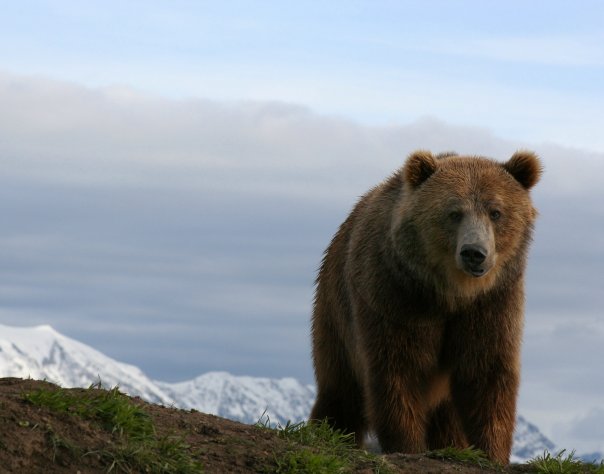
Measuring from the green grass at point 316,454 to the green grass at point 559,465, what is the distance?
4.16 ft

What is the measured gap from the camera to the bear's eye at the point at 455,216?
9.23 m

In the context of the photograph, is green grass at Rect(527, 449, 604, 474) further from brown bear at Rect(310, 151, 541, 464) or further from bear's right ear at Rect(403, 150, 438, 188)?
bear's right ear at Rect(403, 150, 438, 188)

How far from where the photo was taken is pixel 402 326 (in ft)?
31.1

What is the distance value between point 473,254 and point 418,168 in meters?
1.07

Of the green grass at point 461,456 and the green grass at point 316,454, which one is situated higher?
the green grass at point 316,454

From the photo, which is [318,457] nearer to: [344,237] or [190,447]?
[190,447]

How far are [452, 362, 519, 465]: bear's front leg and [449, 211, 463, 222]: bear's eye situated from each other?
1.21m

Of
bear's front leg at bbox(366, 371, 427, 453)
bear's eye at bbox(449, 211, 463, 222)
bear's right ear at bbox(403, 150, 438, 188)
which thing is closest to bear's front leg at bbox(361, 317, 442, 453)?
bear's front leg at bbox(366, 371, 427, 453)


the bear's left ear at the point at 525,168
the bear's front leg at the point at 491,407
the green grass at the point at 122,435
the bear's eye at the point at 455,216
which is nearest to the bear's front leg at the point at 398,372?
the bear's front leg at the point at 491,407

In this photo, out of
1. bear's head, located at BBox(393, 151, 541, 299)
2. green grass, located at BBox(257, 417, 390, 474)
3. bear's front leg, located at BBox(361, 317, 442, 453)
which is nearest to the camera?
green grass, located at BBox(257, 417, 390, 474)

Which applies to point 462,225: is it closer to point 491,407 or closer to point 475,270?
point 475,270

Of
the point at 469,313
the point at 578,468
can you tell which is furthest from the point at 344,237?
the point at 578,468

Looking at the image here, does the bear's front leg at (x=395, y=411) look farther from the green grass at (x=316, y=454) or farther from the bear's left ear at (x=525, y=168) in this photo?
the bear's left ear at (x=525, y=168)

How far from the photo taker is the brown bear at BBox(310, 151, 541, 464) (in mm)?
9281
